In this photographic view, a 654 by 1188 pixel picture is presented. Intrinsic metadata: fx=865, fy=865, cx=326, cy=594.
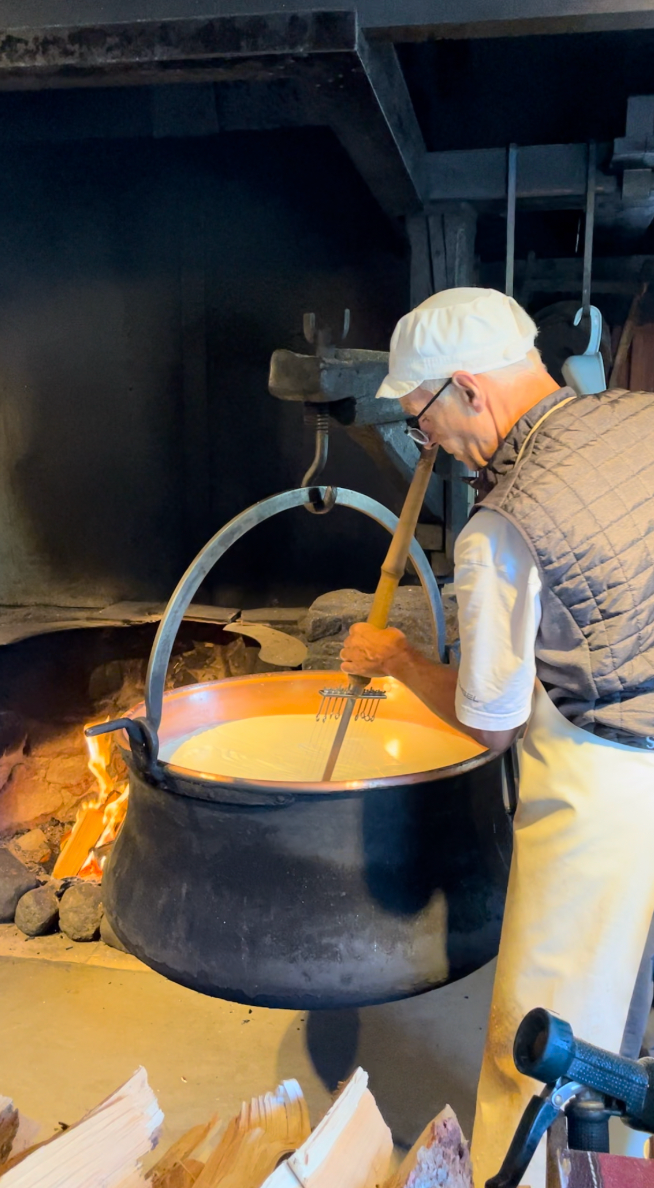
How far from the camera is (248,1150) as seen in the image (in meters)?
1.38

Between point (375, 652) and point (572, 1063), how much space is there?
0.96 meters

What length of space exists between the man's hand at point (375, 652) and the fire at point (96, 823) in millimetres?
1713

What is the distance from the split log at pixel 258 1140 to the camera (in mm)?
1321

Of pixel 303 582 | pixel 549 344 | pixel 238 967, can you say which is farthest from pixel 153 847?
pixel 549 344

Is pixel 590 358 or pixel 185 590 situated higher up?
pixel 590 358

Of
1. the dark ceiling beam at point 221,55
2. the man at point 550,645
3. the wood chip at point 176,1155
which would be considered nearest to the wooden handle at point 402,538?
the man at point 550,645

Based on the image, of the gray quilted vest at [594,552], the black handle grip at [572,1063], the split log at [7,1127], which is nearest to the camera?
the black handle grip at [572,1063]

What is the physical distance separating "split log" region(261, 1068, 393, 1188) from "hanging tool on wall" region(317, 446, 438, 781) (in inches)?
22.6

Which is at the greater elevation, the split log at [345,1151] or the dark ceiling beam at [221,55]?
the dark ceiling beam at [221,55]

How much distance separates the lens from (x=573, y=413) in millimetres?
1340

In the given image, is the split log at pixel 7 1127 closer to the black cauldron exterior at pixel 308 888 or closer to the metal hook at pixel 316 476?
the black cauldron exterior at pixel 308 888

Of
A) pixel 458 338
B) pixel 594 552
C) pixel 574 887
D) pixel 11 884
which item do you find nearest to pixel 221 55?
pixel 458 338

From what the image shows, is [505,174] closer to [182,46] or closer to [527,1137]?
[182,46]

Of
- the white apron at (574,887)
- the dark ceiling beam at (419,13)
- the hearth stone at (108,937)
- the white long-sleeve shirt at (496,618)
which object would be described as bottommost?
the hearth stone at (108,937)
